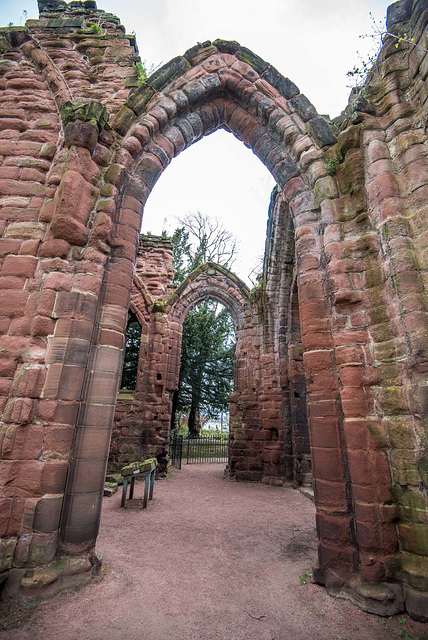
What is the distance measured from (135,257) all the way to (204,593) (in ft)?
11.4

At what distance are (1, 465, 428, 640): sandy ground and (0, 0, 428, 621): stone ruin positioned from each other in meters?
0.25

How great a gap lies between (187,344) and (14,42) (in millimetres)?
15689

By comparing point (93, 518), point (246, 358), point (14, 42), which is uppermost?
point (14, 42)

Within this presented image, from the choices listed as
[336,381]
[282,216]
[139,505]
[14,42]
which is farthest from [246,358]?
[14,42]

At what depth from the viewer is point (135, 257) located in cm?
397

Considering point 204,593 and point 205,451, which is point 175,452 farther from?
point 204,593

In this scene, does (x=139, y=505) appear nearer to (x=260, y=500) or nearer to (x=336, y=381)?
(x=260, y=500)

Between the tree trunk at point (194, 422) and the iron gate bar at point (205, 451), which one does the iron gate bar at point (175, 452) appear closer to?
the iron gate bar at point (205, 451)

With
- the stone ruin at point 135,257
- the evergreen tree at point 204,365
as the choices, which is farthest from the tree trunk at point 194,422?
the stone ruin at point 135,257

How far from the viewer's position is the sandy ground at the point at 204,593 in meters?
2.32

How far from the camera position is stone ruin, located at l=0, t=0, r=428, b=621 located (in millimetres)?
2812

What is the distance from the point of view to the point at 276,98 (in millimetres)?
4738

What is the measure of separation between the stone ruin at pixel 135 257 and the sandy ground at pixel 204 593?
0.25 meters

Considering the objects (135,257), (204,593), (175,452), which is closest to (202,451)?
(175,452)
